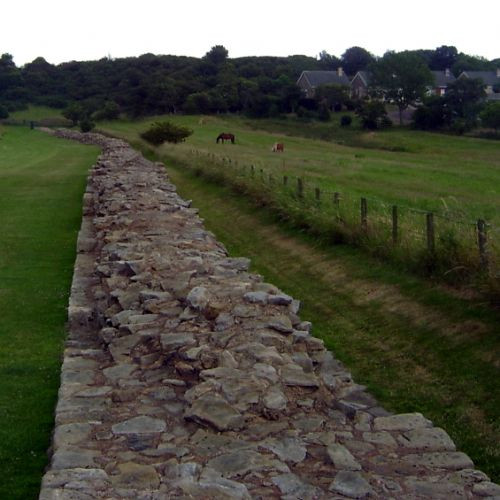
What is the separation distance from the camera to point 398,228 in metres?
13.5

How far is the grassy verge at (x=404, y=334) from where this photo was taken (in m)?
7.75

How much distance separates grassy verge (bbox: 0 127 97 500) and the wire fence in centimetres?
491

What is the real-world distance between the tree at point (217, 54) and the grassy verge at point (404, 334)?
8843 centimetres

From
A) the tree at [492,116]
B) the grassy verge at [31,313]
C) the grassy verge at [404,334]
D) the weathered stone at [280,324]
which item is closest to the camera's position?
the grassy verge at [31,313]

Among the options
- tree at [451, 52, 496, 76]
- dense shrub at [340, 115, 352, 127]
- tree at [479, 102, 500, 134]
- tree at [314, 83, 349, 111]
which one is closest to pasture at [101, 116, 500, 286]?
dense shrub at [340, 115, 352, 127]

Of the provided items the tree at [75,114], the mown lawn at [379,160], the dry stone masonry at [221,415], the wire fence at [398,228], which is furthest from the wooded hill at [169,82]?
the dry stone masonry at [221,415]

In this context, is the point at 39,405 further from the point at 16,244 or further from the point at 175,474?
the point at 16,244

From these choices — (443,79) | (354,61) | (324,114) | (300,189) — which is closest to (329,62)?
(354,61)

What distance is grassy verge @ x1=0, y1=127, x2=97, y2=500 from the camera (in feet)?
21.8

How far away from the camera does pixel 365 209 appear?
587 inches

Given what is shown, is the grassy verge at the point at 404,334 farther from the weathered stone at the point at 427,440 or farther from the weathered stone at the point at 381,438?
the weathered stone at the point at 381,438

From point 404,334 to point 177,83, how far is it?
73376 millimetres

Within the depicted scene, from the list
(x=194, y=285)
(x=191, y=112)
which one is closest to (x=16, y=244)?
(x=194, y=285)

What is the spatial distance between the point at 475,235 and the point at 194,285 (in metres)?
4.36
